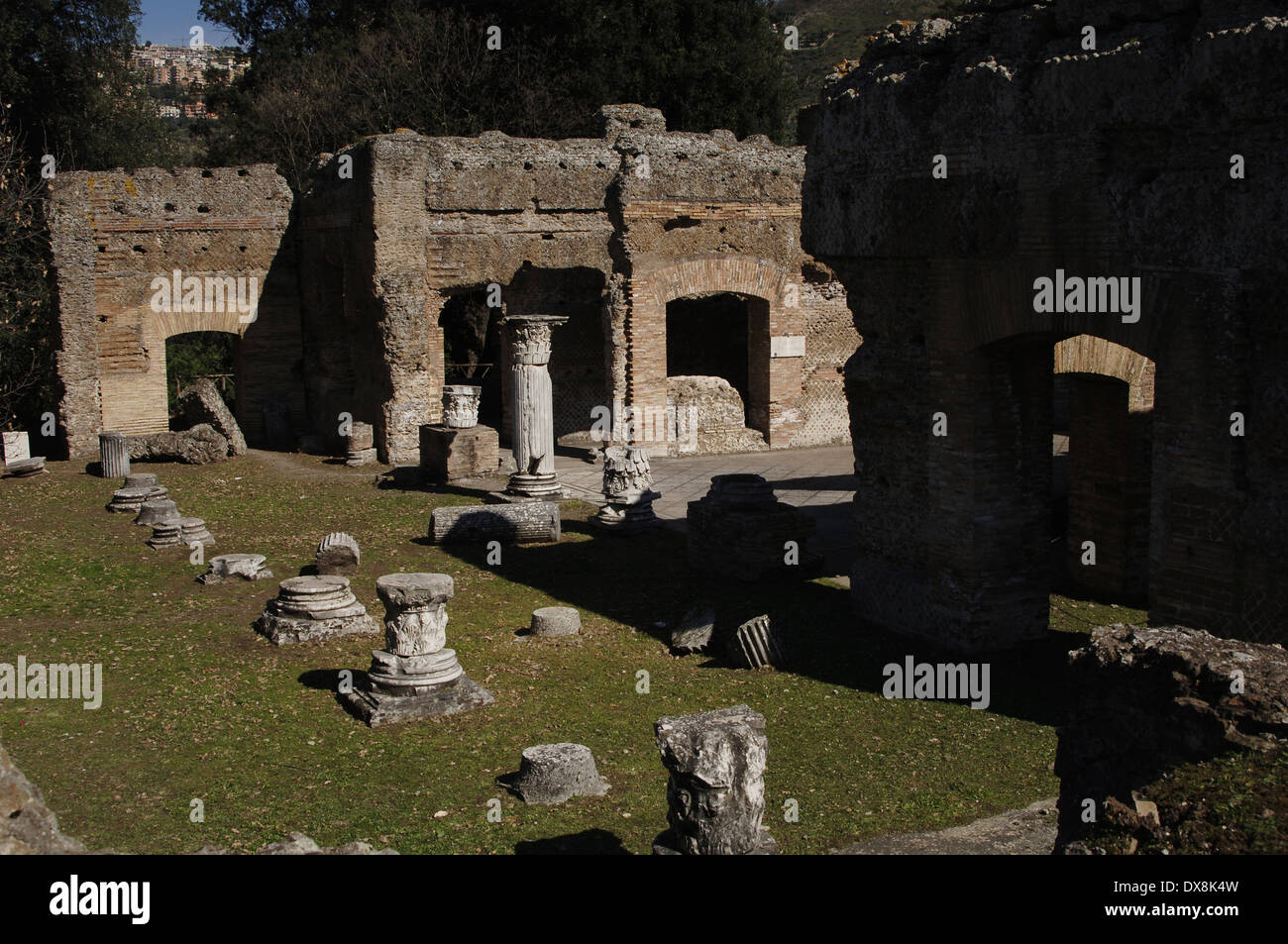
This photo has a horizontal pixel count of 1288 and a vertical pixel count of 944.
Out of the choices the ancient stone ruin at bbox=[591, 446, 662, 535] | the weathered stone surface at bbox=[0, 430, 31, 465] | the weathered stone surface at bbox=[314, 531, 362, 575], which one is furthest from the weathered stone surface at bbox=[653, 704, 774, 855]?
the weathered stone surface at bbox=[0, 430, 31, 465]

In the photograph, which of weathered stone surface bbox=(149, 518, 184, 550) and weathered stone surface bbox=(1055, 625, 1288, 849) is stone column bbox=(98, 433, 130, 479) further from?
weathered stone surface bbox=(1055, 625, 1288, 849)

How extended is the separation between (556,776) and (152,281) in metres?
15.1

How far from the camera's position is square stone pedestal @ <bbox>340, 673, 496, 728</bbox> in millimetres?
8945

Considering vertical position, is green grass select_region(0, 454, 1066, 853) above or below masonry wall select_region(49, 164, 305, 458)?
below

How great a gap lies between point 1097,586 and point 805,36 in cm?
3888

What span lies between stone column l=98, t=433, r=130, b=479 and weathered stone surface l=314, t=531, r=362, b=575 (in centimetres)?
655

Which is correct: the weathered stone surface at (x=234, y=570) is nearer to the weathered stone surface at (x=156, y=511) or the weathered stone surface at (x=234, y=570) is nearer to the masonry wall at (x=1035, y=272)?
the weathered stone surface at (x=156, y=511)

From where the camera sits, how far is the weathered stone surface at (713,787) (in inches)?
251

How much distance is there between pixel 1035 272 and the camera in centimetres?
898

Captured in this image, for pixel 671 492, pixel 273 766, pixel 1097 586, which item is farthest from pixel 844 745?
pixel 671 492

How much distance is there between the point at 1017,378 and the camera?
32.0 ft

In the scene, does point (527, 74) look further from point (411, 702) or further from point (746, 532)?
point (411, 702)

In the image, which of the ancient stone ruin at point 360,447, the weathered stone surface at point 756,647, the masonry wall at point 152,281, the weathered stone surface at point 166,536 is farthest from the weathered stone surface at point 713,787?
the masonry wall at point 152,281

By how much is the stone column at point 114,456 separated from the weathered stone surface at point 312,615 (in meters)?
8.09
